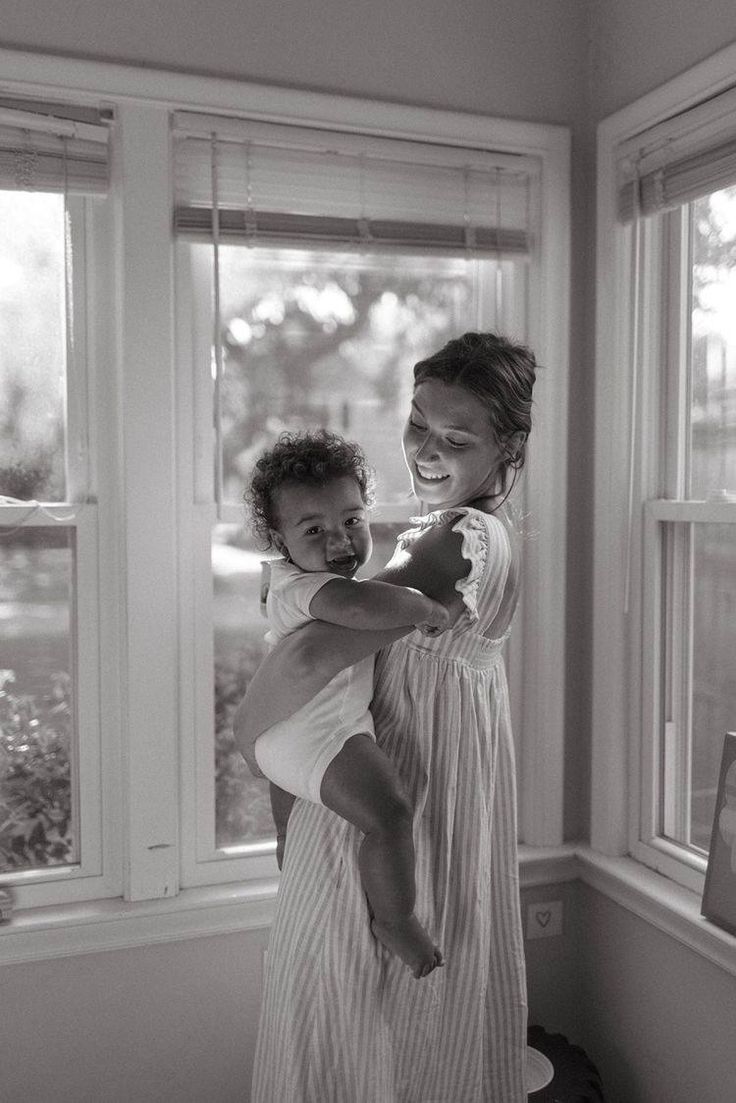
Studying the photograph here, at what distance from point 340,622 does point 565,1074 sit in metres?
1.23

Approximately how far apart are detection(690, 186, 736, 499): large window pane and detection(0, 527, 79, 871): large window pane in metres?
1.35

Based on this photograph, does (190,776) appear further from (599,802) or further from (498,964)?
(599,802)

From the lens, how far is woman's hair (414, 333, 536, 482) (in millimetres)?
1629

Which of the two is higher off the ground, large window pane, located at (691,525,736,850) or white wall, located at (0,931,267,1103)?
large window pane, located at (691,525,736,850)

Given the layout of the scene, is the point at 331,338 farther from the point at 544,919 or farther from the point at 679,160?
the point at 544,919

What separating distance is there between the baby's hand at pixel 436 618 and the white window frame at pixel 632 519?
885mm

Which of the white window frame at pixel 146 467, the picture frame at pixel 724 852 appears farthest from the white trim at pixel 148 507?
the picture frame at pixel 724 852

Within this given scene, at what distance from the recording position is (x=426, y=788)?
1.63 metres

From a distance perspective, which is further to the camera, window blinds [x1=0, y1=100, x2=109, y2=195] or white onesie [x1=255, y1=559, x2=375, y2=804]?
window blinds [x1=0, y1=100, x2=109, y2=195]

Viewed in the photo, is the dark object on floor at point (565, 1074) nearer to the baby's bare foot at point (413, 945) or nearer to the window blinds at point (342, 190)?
the baby's bare foot at point (413, 945)

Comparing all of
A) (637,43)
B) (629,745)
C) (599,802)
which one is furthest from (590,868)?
(637,43)

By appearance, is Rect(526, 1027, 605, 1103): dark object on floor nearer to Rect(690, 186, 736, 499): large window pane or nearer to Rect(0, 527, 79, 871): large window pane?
Rect(0, 527, 79, 871): large window pane

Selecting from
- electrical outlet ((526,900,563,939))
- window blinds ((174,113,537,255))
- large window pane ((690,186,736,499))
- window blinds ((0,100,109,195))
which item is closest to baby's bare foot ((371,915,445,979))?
electrical outlet ((526,900,563,939))

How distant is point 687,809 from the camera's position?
229 centimetres
